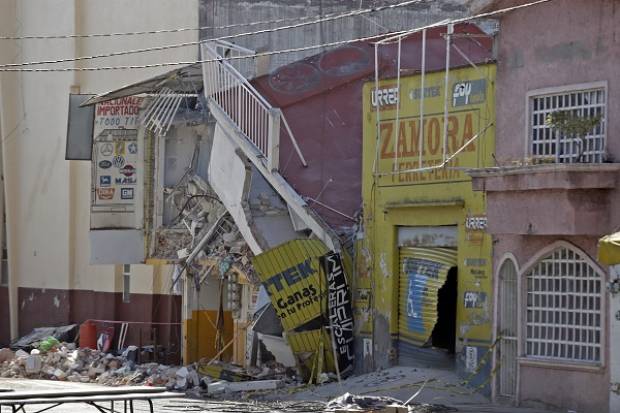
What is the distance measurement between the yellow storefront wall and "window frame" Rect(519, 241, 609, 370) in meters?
1.09

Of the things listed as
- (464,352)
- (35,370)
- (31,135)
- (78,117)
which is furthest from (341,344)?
(31,135)

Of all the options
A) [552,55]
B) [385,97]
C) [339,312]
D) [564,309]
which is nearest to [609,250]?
[564,309]

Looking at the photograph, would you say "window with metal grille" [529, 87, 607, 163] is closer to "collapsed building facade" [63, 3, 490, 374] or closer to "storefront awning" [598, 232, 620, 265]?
"storefront awning" [598, 232, 620, 265]

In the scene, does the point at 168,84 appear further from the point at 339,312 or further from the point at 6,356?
the point at 339,312

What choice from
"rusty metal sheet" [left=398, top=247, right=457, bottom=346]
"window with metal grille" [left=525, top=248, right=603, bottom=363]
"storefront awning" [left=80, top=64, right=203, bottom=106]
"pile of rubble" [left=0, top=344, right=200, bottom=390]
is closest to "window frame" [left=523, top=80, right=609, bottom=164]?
"window with metal grille" [left=525, top=248, right=603, bottom=363]

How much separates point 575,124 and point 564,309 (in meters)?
2.73

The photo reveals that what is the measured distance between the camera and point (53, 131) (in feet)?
126

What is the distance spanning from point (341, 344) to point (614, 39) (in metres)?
8.03

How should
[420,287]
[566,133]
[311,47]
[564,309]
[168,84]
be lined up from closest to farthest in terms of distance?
[566,133], [564,309], [420,287], [311,47], [168,84]

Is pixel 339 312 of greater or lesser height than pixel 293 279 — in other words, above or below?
below

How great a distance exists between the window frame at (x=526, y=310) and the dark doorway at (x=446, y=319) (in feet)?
10.5

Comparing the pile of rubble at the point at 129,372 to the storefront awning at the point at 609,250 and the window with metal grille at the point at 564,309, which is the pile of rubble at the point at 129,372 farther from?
the storefront awning at the point at 609,250

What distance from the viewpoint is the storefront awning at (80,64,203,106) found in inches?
1188

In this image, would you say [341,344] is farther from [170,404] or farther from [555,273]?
[555,273]
